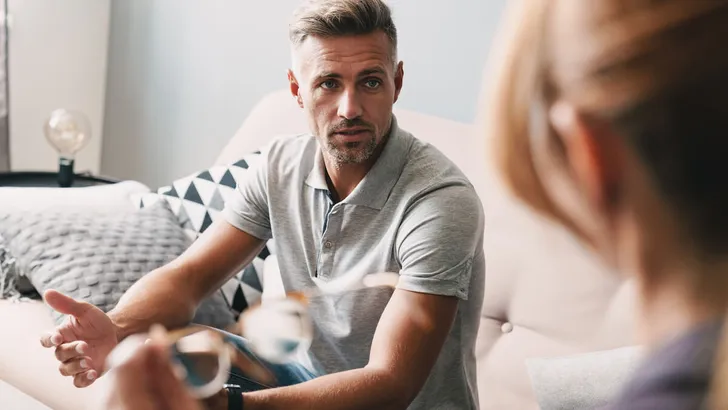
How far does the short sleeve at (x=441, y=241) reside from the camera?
1.30m

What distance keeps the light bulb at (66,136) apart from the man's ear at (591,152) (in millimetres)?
2207

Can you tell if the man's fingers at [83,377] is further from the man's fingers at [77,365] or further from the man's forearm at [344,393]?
the man's forearm at [344,393]

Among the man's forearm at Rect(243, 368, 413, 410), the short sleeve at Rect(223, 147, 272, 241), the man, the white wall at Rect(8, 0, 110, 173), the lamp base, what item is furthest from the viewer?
the white wall at Rect(8, 0, 110, 173)

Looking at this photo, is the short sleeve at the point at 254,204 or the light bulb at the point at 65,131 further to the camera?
the light bulb at the point at 65,131

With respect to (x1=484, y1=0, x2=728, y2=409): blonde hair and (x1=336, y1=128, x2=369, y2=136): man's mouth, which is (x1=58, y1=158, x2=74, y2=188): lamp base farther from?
(x1=484, y1=0, x2=728, y2=409): blonde hair

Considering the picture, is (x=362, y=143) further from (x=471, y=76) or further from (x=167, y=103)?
(x=167, y=103)

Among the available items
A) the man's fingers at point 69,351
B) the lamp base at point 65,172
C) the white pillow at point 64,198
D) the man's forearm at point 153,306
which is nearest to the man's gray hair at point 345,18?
the man's forearm at point 153,306

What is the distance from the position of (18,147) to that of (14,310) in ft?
4.11

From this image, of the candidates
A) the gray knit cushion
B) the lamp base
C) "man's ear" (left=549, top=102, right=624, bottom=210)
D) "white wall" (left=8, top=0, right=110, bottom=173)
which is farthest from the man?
"white wall" (left=8, top=0, right=110, bottom=173)

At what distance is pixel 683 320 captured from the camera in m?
0.56

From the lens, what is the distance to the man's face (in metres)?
1.44

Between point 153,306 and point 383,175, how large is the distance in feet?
1.61

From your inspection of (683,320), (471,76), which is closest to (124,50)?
(471,76)

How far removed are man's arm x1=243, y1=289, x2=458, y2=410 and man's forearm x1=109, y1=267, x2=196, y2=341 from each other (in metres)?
0.40
